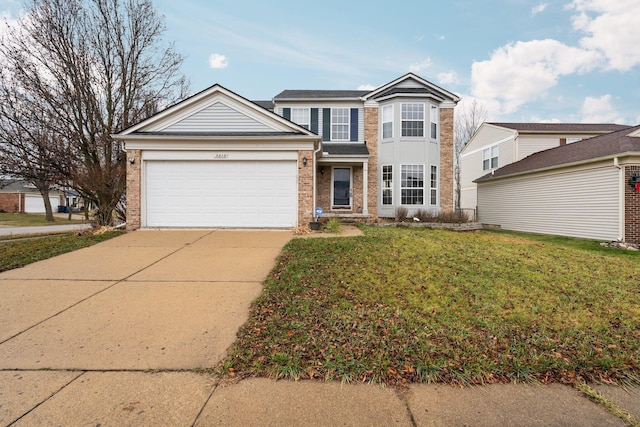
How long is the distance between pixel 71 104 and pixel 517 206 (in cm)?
2253

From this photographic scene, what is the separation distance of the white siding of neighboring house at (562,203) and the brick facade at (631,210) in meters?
0.24

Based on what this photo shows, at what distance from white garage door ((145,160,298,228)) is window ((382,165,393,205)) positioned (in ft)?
19.8

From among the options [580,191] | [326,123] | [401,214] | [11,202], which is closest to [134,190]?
[326,123]

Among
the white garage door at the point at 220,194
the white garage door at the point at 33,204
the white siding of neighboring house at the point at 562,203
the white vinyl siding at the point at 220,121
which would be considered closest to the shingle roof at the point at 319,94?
the white vinyl siding at the point at 220,121

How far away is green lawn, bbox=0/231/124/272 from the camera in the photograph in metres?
6.62

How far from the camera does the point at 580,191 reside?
12.4m

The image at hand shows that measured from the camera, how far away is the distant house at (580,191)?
1061cm

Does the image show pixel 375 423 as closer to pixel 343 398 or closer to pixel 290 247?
pixel 343 398

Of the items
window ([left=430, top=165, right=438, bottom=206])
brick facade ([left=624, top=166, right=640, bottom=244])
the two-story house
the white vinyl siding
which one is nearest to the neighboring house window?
window ([left=430, top=165, right=438, bottom=206])

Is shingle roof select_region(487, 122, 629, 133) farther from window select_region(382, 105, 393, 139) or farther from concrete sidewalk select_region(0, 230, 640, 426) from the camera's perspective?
concrete sidewalk select_region(0, 230, 640, 426)

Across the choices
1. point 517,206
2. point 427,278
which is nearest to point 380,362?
point 427,278

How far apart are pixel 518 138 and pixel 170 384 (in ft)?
72.7

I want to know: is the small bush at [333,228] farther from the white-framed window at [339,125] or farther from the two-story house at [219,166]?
the white-framed window at [339,125]

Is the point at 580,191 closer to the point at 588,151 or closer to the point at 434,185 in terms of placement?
the point at 588,151
